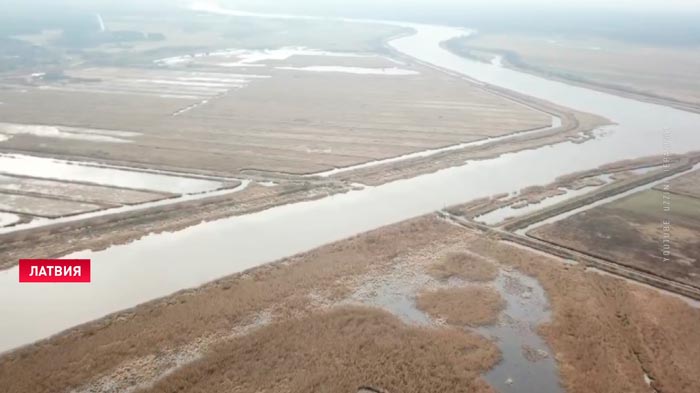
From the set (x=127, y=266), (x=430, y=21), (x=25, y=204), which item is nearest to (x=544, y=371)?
(x=127, y=266)

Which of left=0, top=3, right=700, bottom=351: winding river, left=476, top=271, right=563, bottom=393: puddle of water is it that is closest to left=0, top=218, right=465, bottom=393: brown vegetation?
left=0, top=3, right=700, bottom=351: winding river

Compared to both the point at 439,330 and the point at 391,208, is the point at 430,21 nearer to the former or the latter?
the point at 391,208

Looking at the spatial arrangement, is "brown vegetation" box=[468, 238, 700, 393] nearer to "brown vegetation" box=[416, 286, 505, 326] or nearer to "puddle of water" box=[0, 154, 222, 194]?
"brown vegetation" box=[416, 286, 505, 326]

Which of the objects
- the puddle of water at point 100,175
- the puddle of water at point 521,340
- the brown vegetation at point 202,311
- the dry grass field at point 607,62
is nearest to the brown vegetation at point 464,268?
the puddle of water at point 521,340

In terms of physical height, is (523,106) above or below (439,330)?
above

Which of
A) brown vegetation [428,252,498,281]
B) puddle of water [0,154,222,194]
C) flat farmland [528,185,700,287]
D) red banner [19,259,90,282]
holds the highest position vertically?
flat farmland [528,185,700,287]
